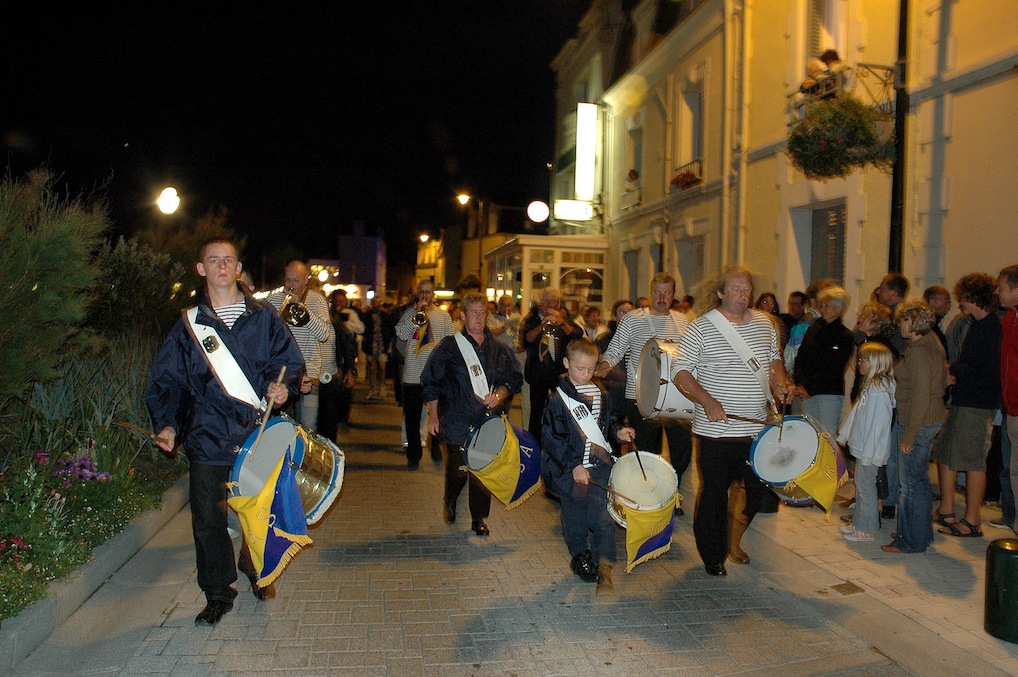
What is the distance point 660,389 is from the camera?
21.8 ft

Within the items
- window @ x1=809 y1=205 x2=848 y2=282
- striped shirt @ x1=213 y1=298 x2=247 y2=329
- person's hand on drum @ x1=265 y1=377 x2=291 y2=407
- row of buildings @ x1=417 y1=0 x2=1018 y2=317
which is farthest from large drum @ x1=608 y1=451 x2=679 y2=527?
window @ x1=809 y1=205 x2=848 y2=282

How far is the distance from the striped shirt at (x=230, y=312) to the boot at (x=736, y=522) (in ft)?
11.3

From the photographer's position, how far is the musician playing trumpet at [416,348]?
9.55 meters

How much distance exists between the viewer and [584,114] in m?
23.3

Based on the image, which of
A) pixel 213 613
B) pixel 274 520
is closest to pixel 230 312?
pixel 274 520

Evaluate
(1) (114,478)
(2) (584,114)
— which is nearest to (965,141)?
(1) (114,478)

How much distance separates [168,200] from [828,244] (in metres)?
10.6

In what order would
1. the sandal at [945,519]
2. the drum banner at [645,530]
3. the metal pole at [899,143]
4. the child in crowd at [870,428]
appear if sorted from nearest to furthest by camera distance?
the drum banner at [645,530], the child in crowd at [870,428], the sandal at [945,519], the metal pole at [899,143]

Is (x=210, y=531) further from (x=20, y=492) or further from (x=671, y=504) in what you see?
(x=671, y=504)

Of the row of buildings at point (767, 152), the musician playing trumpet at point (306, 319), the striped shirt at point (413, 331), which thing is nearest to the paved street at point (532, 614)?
the musician playing trumpet at point (306, 319)

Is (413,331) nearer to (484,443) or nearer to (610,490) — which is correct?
(484,443)

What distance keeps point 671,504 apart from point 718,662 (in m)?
1.00

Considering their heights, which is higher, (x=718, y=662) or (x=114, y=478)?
(x=114, y=478)

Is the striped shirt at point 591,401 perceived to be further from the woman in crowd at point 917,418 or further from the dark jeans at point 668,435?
the woman in crowd at point 917,418
